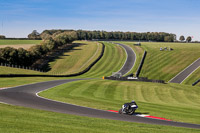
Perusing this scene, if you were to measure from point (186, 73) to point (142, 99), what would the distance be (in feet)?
178

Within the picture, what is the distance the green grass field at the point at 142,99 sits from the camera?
2680cm

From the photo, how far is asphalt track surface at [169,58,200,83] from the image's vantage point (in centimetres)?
8293

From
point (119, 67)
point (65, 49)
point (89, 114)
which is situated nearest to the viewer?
point (89, 114)

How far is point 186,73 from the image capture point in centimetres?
8950

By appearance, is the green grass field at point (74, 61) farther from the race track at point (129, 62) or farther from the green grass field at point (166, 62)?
the green grass field at point (166, 62)

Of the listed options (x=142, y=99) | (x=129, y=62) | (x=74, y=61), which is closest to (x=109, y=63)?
(x=129, y=62)

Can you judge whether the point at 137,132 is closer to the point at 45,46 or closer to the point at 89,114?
the point at 89,114

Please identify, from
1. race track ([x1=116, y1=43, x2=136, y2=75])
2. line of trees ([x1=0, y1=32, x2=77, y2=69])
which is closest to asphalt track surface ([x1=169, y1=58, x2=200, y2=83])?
race track ([x1=116, y1=43, x2=136, y2=75])

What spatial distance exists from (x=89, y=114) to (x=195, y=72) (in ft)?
243

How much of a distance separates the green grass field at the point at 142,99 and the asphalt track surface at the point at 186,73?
105ft

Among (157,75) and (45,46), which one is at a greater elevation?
(45,46)

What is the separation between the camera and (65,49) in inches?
6132

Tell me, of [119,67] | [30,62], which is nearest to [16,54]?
[30,62]

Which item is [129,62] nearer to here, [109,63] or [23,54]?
[109,63]
